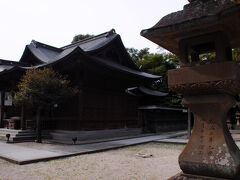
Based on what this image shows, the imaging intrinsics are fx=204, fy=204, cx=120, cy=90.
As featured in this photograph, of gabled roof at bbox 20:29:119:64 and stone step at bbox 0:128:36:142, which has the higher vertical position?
gabled roof at bbox 20:29:119:64

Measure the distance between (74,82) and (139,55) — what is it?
3263 centimetres

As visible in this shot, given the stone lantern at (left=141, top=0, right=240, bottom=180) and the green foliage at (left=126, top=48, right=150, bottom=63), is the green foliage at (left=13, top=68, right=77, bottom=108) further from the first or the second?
the green foliage at (left=126, top=48, right=150, bottom=63)

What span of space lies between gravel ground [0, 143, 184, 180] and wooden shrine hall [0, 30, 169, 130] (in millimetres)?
6163

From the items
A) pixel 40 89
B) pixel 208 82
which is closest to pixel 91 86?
pixel 40 89

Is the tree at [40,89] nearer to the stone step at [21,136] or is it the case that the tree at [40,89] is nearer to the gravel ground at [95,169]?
the stone step at [21,136]

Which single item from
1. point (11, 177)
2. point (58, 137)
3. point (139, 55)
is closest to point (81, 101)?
point (58, 137)

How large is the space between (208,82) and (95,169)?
167 inches

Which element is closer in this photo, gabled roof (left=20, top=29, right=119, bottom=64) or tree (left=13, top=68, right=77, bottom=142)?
tree (left=13, top=68, right=77, bottom=142)

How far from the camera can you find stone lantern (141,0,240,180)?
3.77 m

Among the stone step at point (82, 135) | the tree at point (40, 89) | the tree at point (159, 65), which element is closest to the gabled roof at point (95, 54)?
the tree at point (40, 89)

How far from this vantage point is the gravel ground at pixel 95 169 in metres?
5.46

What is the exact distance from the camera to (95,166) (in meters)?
6.62

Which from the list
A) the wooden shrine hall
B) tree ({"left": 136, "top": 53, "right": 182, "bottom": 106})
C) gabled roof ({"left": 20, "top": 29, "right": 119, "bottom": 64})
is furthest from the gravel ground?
tree ({"left": 136, "top": 53, "right": 182, "bottom": 106})

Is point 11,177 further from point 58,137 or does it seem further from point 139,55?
point 139,55
